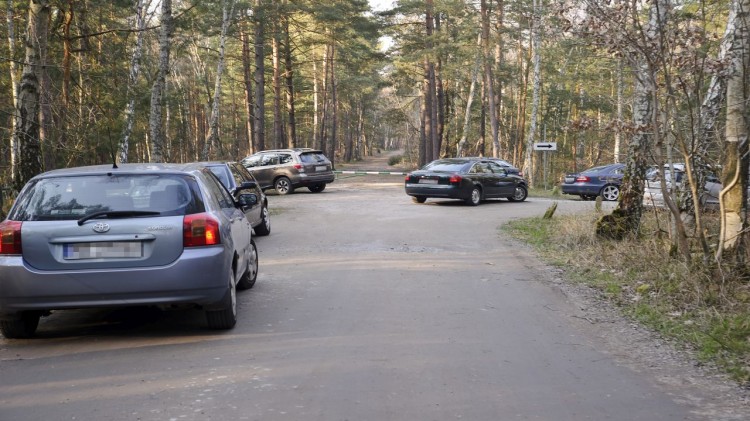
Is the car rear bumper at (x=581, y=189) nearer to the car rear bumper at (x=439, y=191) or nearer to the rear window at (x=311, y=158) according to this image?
the car rear bumper at (x=439, y=191)

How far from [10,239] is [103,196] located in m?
0.82

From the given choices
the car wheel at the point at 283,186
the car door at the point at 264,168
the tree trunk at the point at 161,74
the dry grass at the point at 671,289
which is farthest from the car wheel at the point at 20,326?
the car door at the point at 264,168

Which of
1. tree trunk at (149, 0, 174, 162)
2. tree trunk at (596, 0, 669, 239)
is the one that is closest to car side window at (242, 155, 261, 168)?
tree trunk at (149, 0, 174, 162)

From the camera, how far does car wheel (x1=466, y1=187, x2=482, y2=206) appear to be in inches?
826

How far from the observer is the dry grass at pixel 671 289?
19.4ft

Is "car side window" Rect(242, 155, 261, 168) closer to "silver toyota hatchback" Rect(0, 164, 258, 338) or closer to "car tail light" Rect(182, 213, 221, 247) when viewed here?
"silver toyota hatchback" Rect(0, 164, 258, 338)

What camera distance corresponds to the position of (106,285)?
224 inches

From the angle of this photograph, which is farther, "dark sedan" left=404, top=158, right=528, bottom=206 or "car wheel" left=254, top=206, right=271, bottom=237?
"dark sedan" left=404, top=158, right=528, bottom=206

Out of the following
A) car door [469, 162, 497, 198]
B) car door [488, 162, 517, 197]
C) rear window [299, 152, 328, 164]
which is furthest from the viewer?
rear window [299, 152, 328, 164]

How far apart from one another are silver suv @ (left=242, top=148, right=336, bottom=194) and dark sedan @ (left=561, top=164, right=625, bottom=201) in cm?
948

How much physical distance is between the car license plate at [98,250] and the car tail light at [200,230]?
469 millimetres

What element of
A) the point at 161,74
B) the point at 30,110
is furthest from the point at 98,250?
the point at 161,74

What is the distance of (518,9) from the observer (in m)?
35.2

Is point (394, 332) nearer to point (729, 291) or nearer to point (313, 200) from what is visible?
point (729, 291)
